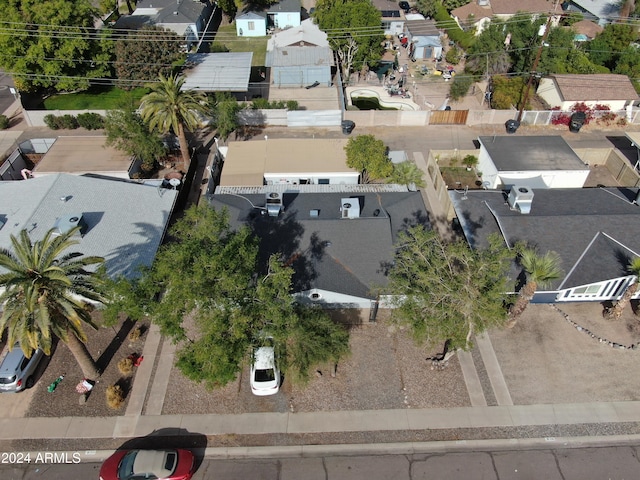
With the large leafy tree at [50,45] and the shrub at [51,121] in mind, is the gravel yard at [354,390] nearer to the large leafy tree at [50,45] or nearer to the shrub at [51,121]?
the shrub at [51,121]

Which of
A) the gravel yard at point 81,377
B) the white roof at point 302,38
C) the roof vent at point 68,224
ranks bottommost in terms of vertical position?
the gravel yard at point 81,377

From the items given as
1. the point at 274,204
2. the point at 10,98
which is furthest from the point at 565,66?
the point at 10,98

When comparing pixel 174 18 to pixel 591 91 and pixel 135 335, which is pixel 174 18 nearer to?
pixel 135 335

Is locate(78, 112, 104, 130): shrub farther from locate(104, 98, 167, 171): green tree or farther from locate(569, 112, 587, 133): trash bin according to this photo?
locate(569, 112, 587, 133): trash bin

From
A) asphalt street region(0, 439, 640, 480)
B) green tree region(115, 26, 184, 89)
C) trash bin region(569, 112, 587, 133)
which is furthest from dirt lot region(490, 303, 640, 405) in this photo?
green tree region(115, 26, 184, 89)

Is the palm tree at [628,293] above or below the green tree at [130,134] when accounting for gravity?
below

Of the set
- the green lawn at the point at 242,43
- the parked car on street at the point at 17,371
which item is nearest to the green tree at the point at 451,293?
the parked car on street at the point at 17,371
